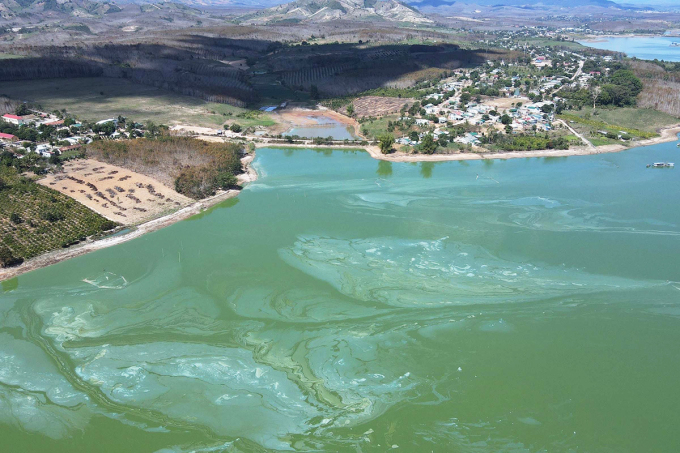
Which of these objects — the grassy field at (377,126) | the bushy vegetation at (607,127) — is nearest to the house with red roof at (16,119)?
the grassy field at (377,126)

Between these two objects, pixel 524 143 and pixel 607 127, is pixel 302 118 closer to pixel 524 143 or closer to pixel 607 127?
pixel 524 143

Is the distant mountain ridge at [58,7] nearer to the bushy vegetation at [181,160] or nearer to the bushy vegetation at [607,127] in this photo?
the bushy vegetation at [181,160]

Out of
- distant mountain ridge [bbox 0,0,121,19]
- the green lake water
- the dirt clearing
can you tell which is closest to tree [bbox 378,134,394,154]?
the green lake water

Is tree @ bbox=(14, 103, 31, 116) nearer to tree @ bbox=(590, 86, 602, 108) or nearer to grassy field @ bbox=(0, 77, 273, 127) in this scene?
grassy field @ bbox=(0, 77, 273, 127)

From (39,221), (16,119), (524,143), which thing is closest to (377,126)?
(524,143)

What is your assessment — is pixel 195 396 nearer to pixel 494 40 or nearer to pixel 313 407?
pixel 313 407
